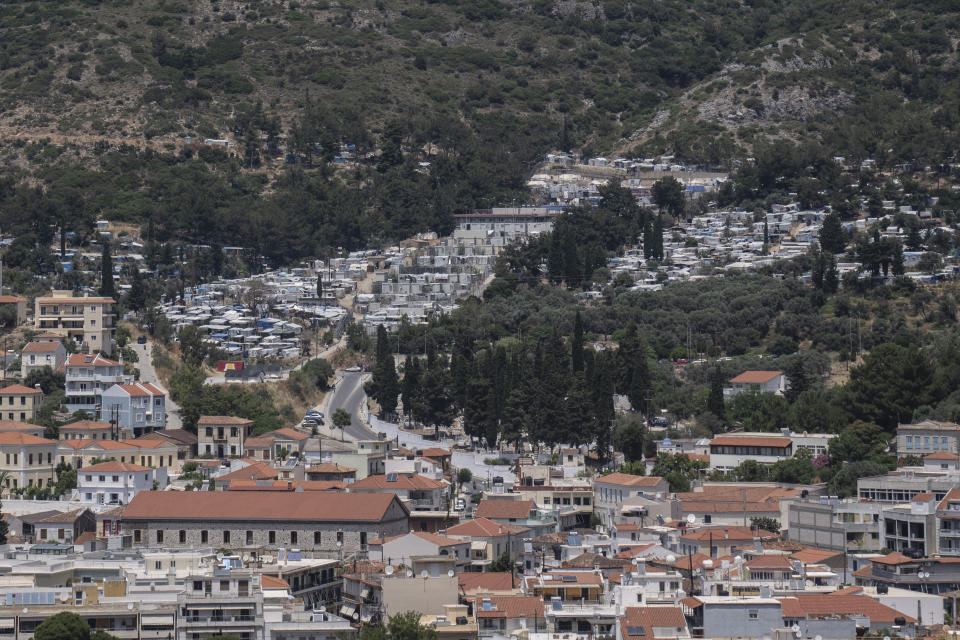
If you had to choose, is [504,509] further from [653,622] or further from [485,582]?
[653,622]

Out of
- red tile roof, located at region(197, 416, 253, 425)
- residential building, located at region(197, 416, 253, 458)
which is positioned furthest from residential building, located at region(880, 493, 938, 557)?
red tile roof, located at region(197, 416, 253, 425)

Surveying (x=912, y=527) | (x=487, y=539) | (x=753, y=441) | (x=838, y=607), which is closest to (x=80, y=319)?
(x=753, y=441)

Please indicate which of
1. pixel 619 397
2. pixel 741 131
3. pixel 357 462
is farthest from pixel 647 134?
pixel 357 462

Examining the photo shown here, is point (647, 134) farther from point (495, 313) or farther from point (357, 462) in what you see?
point (357, 462)

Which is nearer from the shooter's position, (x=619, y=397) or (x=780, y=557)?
(x=780, y=557)

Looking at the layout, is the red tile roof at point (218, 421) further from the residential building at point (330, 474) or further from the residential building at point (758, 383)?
the residential building at point (758, 383)

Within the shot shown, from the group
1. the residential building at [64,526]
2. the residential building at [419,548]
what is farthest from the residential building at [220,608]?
the residential building at [64,526]
